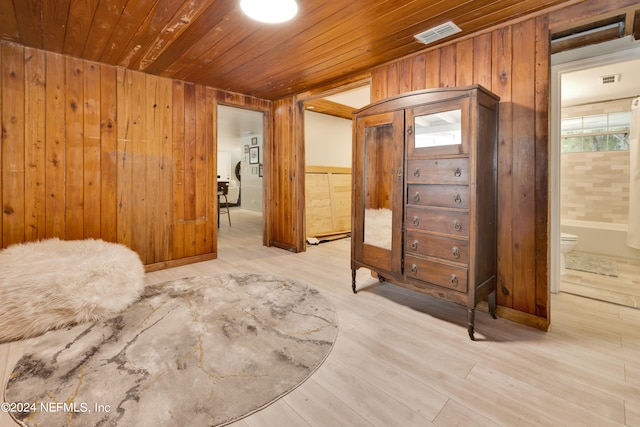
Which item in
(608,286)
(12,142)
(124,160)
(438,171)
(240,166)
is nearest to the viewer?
(438,171)

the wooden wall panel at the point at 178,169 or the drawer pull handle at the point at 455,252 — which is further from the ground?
the wooden wall panel at the point at 178,169

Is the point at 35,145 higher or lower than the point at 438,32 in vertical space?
lower

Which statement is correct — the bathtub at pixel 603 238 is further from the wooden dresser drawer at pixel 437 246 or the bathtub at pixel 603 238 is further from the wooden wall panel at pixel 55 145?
the wooden wall panel at pixel 55 145

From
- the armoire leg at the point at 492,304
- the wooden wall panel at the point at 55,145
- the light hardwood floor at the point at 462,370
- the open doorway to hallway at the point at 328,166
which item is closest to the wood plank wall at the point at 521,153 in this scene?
the armoire leg at the point at 492,304

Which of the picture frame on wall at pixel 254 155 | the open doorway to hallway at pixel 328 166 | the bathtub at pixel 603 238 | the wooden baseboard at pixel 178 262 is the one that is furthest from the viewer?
the picture frame on wall at pixel 254 155

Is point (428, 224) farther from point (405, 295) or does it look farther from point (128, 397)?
point (128, 397)

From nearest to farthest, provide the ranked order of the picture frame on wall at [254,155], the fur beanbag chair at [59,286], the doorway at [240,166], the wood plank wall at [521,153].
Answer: the fur beanbag chair at [59,286] < the wood plank wall at [521,153] < the doorway at [240,166] < the picture frame on wall at [254,155]

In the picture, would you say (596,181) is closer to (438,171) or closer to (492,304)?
(492,304)

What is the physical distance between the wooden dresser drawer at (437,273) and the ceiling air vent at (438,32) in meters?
1.72

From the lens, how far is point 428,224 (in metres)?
2.05

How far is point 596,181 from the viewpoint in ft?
13.3

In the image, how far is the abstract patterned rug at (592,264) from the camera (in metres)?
3.16

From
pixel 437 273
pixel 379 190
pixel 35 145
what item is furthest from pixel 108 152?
pixel 437 273

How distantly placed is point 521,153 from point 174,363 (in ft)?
8.48
